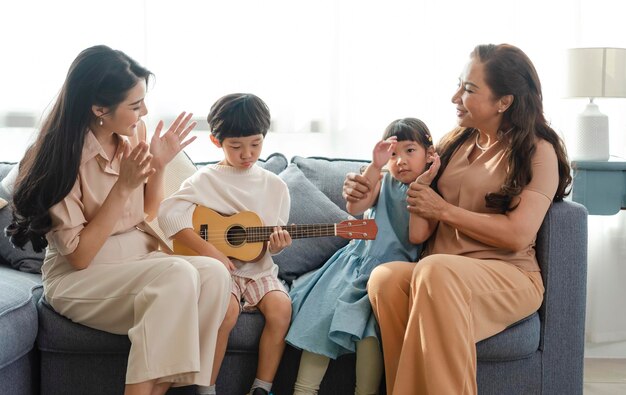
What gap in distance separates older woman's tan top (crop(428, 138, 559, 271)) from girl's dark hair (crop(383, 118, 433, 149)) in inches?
5.6

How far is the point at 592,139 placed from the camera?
11.1 feet

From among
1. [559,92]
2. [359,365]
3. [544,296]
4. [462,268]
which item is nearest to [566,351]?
[544,296]

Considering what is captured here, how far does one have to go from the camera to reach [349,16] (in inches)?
145

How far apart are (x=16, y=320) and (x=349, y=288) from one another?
3.02ft

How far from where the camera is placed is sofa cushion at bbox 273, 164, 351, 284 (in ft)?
9.71

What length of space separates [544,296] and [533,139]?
450 mm

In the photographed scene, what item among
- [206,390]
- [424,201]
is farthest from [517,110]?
[206,390]

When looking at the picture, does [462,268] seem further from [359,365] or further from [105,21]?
[105,21]

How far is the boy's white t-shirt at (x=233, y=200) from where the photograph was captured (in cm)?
260

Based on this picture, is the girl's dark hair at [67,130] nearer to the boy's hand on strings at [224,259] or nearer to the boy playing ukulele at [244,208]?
the boy playing ukulele at [244,208]

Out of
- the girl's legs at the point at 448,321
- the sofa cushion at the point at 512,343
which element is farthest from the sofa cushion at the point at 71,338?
the sofa cushion at the point at 512,343

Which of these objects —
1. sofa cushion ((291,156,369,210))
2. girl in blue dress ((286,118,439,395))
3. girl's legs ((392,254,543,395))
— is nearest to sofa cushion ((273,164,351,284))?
sofa cushion ((291,156,369,210))

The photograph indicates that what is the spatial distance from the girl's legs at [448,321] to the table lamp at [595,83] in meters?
1.21

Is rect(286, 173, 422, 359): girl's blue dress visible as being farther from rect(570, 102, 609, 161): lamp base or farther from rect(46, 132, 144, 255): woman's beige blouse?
rect(570, 102, 609, 161): lamp base
